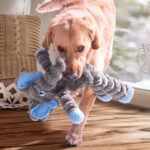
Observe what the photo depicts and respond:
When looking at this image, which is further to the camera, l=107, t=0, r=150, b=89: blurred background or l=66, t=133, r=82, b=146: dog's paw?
l=107, t=0, r=150, b=89: blurred background

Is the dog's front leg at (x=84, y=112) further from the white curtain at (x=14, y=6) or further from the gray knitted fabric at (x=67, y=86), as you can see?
the white curtain at (x=14, y=6)

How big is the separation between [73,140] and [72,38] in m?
0.47

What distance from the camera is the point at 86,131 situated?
1283 millimetres

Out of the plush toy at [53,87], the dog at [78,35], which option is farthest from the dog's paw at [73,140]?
the plush toy at [53,87]

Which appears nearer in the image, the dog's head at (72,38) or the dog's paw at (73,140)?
the dog's head at (72,38)

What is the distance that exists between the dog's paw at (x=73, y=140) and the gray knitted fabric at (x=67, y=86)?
250 millimetres

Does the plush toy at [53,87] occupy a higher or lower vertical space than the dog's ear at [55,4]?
lower

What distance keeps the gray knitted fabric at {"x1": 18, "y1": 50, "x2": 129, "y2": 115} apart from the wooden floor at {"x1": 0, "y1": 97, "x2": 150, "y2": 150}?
258mm

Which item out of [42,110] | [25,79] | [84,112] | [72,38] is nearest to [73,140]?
[84,112]

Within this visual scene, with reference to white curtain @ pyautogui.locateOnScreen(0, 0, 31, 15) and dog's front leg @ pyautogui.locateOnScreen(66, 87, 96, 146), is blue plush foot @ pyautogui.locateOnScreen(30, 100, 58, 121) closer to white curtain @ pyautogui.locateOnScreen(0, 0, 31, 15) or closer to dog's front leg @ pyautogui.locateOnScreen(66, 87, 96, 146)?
dog's front leg @ pyautogui.locateOnScreen(66, 87, 96, 146)

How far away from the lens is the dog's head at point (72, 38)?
33.1 inches

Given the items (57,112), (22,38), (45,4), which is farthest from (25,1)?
(57,112)

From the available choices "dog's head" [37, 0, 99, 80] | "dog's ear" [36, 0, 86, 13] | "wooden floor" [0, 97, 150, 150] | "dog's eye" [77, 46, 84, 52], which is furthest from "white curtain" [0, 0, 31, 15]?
"dog's eye" [77, 46, 84, 52]

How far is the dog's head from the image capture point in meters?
0.84
